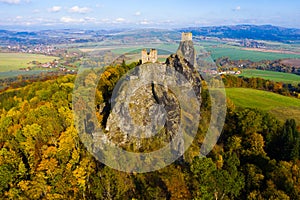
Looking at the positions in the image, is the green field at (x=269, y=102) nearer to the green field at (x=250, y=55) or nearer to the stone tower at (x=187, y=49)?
the stone tower at (x=187, y=49)

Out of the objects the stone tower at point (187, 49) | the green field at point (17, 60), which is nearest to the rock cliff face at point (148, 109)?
the stone tower at point (187, 49)

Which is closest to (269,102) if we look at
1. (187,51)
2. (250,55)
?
(187,51)

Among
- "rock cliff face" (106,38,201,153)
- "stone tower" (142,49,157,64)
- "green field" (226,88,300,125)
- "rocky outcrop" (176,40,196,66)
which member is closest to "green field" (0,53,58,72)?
"green field" (226,88,300,125)

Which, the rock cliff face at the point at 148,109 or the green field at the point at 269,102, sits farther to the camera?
the green field at the point at 269,102

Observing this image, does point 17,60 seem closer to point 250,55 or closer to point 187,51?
point 250,55

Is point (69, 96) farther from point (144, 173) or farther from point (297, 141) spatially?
point (297, 141)

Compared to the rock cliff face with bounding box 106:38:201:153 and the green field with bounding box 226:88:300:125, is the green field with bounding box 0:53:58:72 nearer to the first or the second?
the green field with bounding box 226:88:300:125
